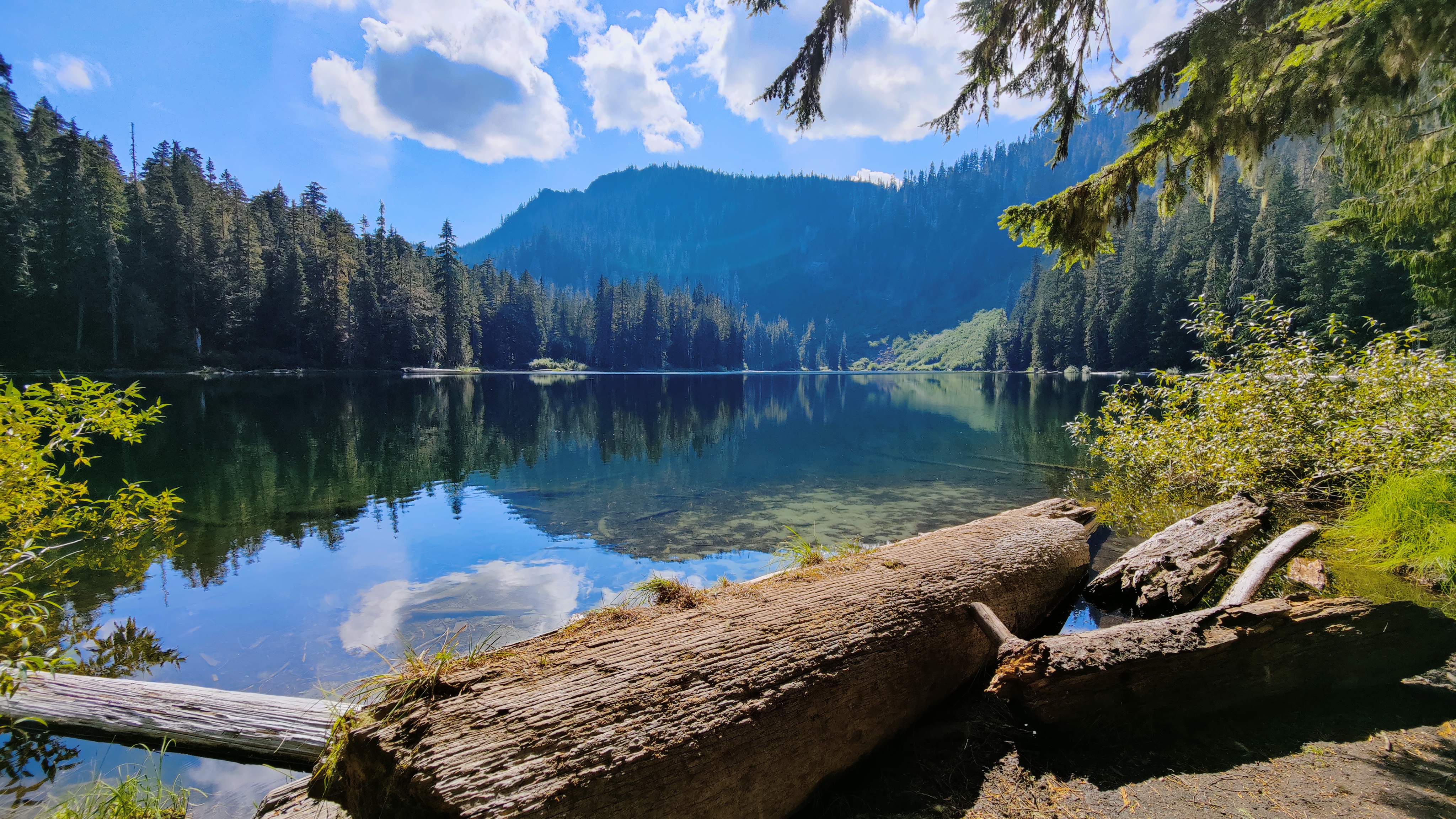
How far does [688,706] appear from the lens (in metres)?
2.75

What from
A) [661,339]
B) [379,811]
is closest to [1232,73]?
[379,811]

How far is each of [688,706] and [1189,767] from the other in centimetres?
300

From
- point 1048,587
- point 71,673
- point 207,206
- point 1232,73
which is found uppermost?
point 207,206

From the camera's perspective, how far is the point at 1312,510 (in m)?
7.48

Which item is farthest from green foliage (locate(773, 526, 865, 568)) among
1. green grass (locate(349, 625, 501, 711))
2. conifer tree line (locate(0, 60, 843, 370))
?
conifer tree line (locate(0, 60, 843, 370))

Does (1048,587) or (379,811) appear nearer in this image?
→ (379,811)

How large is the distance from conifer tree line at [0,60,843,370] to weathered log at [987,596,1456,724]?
67905mm

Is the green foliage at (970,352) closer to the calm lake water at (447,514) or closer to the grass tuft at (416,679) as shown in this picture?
the calm lake water at (447,514)

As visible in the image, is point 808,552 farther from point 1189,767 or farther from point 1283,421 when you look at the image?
point 1283,421

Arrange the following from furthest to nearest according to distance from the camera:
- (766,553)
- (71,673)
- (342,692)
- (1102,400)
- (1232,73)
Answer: (1102,400) < (766,553) < (1232,73) < (342,692) < (71,673)

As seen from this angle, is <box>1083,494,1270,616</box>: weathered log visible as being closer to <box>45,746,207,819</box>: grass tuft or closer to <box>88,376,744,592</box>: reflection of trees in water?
<box>45,746,207,819</box>: grass tuft

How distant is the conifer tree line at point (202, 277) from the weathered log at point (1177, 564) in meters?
68.4

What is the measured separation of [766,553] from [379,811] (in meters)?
7.63

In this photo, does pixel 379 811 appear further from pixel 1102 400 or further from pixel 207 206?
pixel 207 206
